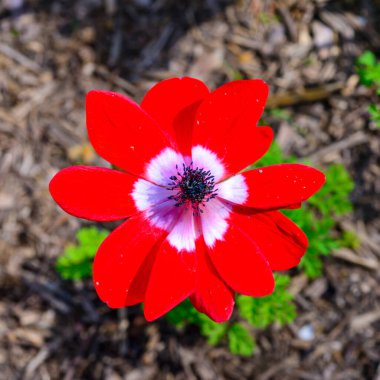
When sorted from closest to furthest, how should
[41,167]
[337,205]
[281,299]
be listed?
[281,299] < [337,205] < [41,167]

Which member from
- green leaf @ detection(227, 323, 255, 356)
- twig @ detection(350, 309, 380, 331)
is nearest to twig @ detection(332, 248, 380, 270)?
twig @ detection(350, 309, 380, 331)

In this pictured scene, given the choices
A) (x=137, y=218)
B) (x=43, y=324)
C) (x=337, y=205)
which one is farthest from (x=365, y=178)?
(x=43, y=324)

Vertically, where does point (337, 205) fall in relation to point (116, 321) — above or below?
above

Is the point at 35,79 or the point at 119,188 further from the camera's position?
the point at 35,79

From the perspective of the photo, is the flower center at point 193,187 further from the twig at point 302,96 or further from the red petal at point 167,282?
the twig at point 302,96

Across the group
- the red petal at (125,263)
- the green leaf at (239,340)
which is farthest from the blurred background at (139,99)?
the red petal at (125,263)

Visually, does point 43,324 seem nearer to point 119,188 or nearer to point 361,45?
point 119,188

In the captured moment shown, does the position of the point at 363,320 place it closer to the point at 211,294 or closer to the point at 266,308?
the point at 266,308
